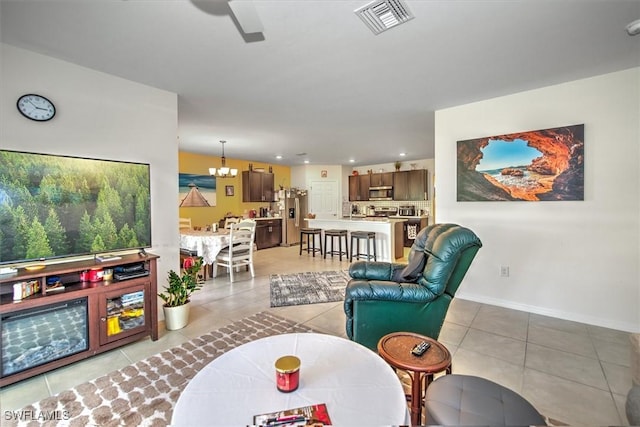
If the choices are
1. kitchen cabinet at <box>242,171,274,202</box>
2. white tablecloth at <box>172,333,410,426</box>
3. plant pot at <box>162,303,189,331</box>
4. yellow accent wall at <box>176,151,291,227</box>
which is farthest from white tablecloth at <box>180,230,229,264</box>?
kitchen cabinet at <box>242,171,274,202</box>

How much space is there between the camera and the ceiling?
68.5 inches

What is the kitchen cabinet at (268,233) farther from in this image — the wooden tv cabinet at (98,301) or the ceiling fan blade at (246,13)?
the ceiling fan blade at (246,13)

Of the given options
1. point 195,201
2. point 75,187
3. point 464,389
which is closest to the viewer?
point 464,389

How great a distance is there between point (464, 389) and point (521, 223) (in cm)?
276

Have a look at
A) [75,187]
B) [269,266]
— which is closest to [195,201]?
[269,266]

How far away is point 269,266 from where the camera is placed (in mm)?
5500

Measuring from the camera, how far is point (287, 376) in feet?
3.72

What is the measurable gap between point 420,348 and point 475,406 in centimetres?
40

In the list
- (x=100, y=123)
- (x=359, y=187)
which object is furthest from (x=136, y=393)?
(x=359, y=187)

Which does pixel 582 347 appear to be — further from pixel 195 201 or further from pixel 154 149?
pixel 195 201

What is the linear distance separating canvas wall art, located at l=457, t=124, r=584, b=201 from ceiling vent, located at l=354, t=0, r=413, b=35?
220 centimetres

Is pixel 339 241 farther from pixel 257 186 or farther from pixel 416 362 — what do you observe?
pixel 416 362

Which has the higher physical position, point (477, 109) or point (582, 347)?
point (477, 109)

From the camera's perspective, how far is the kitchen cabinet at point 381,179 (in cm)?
826
